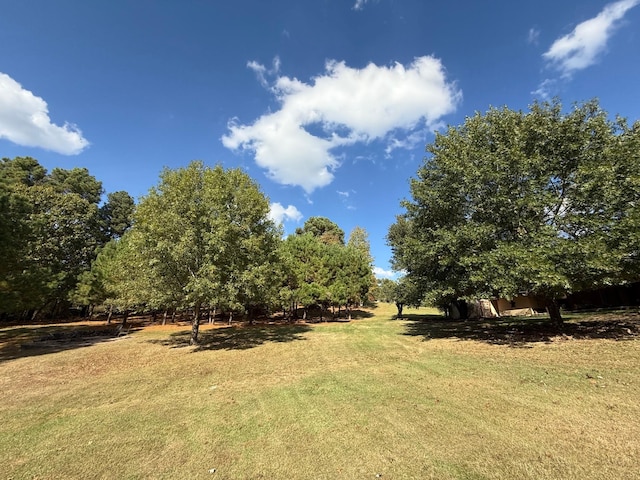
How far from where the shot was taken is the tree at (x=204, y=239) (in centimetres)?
1529

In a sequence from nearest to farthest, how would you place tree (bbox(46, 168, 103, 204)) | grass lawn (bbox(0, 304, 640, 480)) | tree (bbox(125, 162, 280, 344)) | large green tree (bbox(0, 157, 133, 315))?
grass lawn (bbox(0, 304, 640, 480)), tree (bbox(125, 162, 280, 344)), large green tree (bbox(0, 157, 133, 315)), tree (bbox(46, 168, 103, 204))

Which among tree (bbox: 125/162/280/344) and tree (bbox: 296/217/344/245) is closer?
tree (bbox: 125/162/280/344)

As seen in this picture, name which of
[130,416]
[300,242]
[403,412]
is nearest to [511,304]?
[300,242]

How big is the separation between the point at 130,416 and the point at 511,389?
28.7ft

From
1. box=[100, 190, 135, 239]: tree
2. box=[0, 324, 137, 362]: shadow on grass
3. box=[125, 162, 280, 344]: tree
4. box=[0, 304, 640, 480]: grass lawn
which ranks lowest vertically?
box=[0, 304, 640, 480]: grass lawn

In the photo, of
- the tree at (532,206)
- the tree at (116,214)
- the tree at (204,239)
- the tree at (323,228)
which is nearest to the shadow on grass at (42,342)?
the tree at (204,239)

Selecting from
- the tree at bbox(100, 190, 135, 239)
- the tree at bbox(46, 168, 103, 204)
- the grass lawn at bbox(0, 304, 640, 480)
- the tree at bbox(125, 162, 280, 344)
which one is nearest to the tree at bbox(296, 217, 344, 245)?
the tree at bbox(100, 190, 135, 239)

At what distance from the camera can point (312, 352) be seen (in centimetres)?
1489

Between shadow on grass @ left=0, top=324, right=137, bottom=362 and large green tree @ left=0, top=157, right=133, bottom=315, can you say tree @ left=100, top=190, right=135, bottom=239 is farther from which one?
shadow on grass @ left=0, top=324, right=137, bottom=362

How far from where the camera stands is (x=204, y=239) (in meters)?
15.4

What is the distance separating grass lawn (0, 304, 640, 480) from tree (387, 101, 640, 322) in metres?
2.73

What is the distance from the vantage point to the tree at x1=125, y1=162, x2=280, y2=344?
15.3 metres

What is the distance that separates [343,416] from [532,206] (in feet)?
35.0

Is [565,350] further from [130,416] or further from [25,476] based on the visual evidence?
[25,476]
